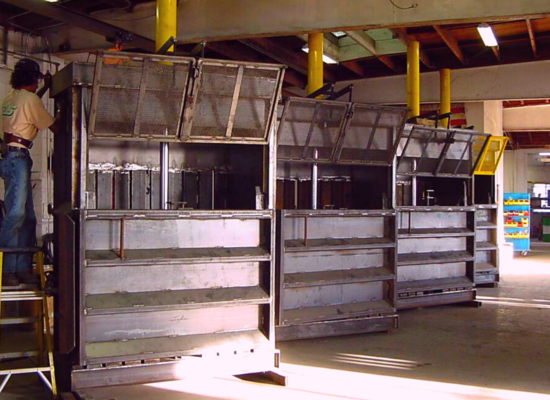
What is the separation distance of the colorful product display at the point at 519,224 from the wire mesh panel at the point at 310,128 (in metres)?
10.2

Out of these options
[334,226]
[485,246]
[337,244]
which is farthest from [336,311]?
[485,246]

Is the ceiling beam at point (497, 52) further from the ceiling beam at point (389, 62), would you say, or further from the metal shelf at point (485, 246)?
the metal shelf at point (485, 246)

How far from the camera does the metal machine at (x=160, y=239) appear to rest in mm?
3828

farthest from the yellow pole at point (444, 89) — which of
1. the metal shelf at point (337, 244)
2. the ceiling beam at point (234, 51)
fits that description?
the metal shelf at point (337, 244)

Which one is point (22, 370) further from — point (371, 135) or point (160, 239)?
point (371, 135)

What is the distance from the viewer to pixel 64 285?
12.5 ft

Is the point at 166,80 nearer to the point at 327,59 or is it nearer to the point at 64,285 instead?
the point at 64,285

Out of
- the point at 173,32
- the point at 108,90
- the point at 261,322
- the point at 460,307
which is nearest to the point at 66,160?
the point at 108,90

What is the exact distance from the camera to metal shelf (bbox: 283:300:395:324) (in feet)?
17.4

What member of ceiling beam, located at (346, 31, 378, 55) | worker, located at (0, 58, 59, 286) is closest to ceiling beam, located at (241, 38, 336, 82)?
ceiling beam, located at (346, 31, 378, 55)

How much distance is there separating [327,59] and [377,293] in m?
5.23

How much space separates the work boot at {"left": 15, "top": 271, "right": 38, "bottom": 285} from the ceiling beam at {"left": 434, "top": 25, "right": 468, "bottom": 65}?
6366 mm

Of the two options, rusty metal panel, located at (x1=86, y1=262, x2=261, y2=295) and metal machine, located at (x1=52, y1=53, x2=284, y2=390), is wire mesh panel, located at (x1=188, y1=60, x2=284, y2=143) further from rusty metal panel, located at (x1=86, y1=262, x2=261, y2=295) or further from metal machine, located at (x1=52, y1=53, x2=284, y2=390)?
rusty metal panel, located at (x1=86, y1=262, x2=261, y2=295)

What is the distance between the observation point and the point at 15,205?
4082 millimetres
